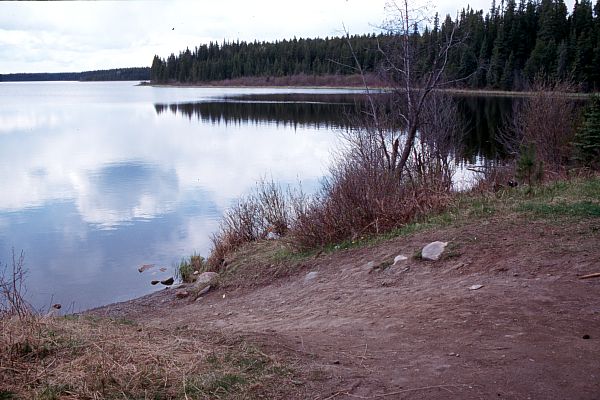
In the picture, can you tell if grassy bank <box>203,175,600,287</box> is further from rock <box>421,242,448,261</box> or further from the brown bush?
rock <box>421,242,448,261</box>

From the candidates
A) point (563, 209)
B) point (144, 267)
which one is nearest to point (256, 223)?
point (144, 267)

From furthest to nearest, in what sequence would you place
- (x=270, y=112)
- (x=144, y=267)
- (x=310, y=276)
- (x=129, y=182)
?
(x=270, y=112)
(x=129, y=182)
(x=144, y=267)
(x=310, y=276)

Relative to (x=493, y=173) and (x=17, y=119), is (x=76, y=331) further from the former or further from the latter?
(x=17, y=119)

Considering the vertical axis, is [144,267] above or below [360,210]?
below

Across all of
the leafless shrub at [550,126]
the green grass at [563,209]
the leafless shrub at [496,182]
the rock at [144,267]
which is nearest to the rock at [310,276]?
the green grass at [563,209]

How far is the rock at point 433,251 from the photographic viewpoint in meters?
8.52

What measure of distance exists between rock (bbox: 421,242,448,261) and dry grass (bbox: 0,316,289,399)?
365cm

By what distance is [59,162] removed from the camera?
29.0 metres

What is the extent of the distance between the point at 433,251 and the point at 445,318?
259 cm

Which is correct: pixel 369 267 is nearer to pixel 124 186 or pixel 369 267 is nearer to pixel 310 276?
pixel 310 276

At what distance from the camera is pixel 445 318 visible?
6.11 meters

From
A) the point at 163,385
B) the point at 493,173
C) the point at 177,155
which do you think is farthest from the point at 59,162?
the point at 163,385

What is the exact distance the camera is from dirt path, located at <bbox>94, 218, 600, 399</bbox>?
4.66m

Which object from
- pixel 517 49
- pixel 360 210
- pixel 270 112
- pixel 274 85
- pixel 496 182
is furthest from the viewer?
pixel 274 85
